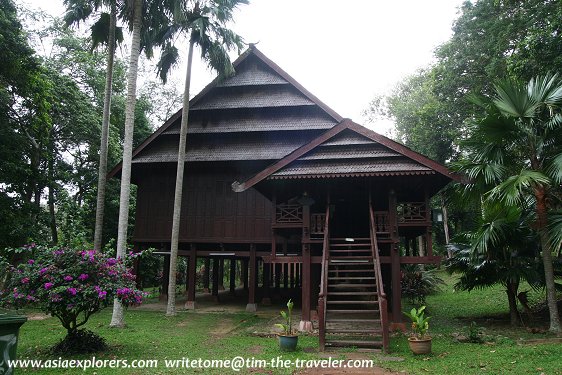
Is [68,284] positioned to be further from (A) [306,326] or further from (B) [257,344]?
(A) [306,326]

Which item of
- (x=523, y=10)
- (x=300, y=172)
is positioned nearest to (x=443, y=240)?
(x=523, y=10)

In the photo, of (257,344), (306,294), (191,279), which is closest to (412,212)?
(306,294)

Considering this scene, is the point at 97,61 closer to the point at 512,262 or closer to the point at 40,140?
the point at 40,140

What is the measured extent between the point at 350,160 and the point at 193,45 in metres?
7.52

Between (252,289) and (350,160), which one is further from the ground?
(350,160)

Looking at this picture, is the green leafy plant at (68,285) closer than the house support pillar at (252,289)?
Yes

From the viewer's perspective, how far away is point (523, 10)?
1608 cm

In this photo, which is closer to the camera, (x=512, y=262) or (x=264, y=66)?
(x=512, y=262)

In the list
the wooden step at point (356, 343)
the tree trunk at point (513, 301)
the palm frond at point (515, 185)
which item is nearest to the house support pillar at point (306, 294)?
the wooden step at point (356, 343)

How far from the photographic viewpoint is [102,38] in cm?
1471

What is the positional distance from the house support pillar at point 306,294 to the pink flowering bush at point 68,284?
4.40 meters

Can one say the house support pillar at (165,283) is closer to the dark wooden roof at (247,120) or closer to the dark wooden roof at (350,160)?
the dark wooden roof at (247,120)

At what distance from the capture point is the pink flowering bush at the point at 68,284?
26.2 feet

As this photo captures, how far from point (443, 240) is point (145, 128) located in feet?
83.2
